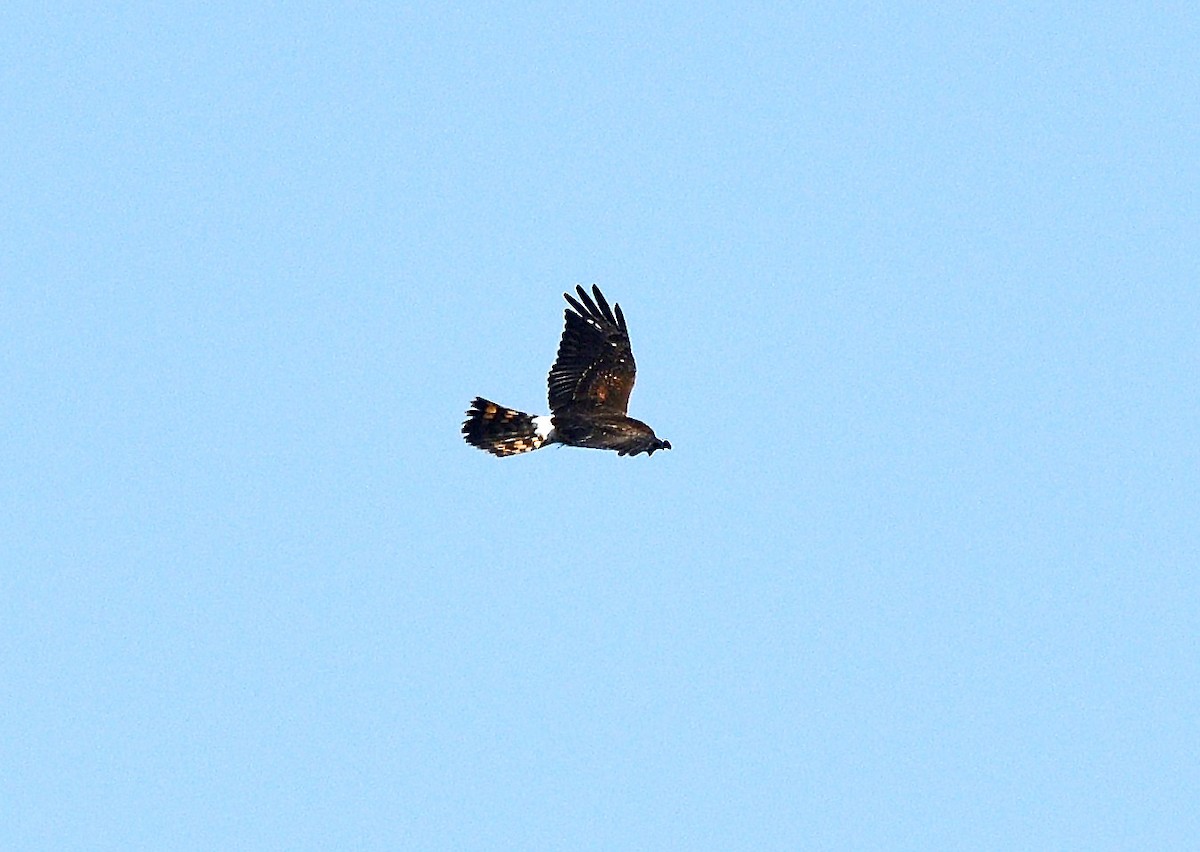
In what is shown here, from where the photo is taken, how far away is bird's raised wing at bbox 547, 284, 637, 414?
39750mm

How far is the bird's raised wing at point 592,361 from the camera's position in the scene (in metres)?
39.8

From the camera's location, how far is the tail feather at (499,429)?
40250 millimetres

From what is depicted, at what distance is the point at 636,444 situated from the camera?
3906cm

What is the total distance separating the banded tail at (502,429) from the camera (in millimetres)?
40219

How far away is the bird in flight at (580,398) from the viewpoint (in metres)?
39.7

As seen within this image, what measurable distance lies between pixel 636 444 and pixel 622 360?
148 cm

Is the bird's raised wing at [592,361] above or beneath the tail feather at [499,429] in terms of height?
above

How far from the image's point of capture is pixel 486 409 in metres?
40.3

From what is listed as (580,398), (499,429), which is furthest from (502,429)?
(580,398)

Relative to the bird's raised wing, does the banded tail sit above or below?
below

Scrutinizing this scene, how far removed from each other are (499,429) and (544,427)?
2.22 ft

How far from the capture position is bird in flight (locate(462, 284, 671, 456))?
39.7 m

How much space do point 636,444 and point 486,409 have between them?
254 cm

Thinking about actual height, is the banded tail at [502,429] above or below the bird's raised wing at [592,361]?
below
